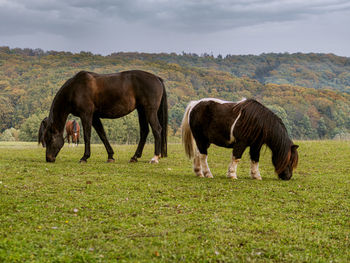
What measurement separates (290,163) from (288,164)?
0.23 feet

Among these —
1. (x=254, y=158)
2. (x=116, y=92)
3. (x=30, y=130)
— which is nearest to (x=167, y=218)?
(x=254, y=158)

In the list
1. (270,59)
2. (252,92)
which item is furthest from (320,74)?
(252,92)

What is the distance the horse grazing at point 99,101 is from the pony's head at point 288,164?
460 cm

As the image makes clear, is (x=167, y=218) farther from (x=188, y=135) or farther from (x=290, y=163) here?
(x=290, y=163)

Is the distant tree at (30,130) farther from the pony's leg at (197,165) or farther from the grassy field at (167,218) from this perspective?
the pony's leg at (197,165)

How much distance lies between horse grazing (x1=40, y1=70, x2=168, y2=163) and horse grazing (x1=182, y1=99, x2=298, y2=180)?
3.02m

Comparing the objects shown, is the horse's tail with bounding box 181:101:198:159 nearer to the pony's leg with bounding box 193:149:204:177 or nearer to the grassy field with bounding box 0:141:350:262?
the pony's leg with bounding box 193:149:204:177

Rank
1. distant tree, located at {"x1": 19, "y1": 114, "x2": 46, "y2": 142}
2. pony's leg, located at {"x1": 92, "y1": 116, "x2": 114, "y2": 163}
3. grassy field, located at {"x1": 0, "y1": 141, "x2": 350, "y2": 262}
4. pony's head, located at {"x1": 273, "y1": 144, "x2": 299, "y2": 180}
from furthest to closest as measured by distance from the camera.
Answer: distant tree, located at {"x1": 19, "y1": 114, "x2": 46, "y2": 142}, pony's leg, located at {"x1": 92, "y1": 116, "x2": 114, "y2": 163}, pony's head, located at {"x1": 273, "y1": 144, "x2": 299, "y2": 180}, grassy field, located at {"x1": 0, "y1": 141, "x2": 350, "y2": 262}

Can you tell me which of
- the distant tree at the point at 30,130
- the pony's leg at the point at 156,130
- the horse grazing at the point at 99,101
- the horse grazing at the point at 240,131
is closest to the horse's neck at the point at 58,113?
the horse grazing at the point at 99,101

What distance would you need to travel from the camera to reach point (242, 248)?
4.85 m

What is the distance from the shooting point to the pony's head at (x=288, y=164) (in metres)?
9.60

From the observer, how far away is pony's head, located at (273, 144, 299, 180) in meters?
9.60

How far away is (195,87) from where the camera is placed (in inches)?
5069

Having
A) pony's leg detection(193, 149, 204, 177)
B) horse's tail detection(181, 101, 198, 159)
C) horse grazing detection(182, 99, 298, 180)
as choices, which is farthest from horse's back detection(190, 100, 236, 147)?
pony's leg detection(193, 149, 204, 177)
